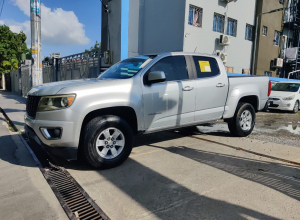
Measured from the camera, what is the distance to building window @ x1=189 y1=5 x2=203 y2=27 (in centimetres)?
1312

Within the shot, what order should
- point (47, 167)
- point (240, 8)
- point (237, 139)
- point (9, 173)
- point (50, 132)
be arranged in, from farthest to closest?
1. point (240, 8)
2. point (237, 139)
3. point (47, 167)
4. point (9, 173)
5. point (50, 132)

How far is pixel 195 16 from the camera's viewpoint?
13375 mm

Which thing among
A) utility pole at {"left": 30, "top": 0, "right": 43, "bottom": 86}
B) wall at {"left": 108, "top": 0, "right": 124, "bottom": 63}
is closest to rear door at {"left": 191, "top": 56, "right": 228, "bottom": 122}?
utility pole at {"left": 30, "top": 0, "right": 43, "bottom": 86}

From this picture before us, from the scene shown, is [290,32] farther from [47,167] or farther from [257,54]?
[47,167]

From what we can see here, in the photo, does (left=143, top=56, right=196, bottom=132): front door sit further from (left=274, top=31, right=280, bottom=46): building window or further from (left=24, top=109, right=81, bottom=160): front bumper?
(left=274, top=31, right=280, bottom=46): building window

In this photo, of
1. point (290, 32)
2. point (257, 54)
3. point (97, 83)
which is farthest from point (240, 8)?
point (97, 83)

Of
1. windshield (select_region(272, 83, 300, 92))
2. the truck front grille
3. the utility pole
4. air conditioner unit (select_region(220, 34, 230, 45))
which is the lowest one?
the truck front grille

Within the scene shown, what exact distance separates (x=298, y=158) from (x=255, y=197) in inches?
80.8

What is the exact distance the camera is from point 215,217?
2.46 meters

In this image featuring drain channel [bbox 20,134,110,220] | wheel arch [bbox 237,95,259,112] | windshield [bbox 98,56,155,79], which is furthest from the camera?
wheel arch [bbox 237,95,259,112]

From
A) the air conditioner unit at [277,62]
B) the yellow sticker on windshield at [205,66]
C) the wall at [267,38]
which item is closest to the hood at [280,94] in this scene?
the wall at [267,38]

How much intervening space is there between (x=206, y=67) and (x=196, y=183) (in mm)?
2651

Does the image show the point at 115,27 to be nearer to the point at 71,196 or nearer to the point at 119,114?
the point at 119,114

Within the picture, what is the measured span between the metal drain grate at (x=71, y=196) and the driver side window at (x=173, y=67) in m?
2.29
